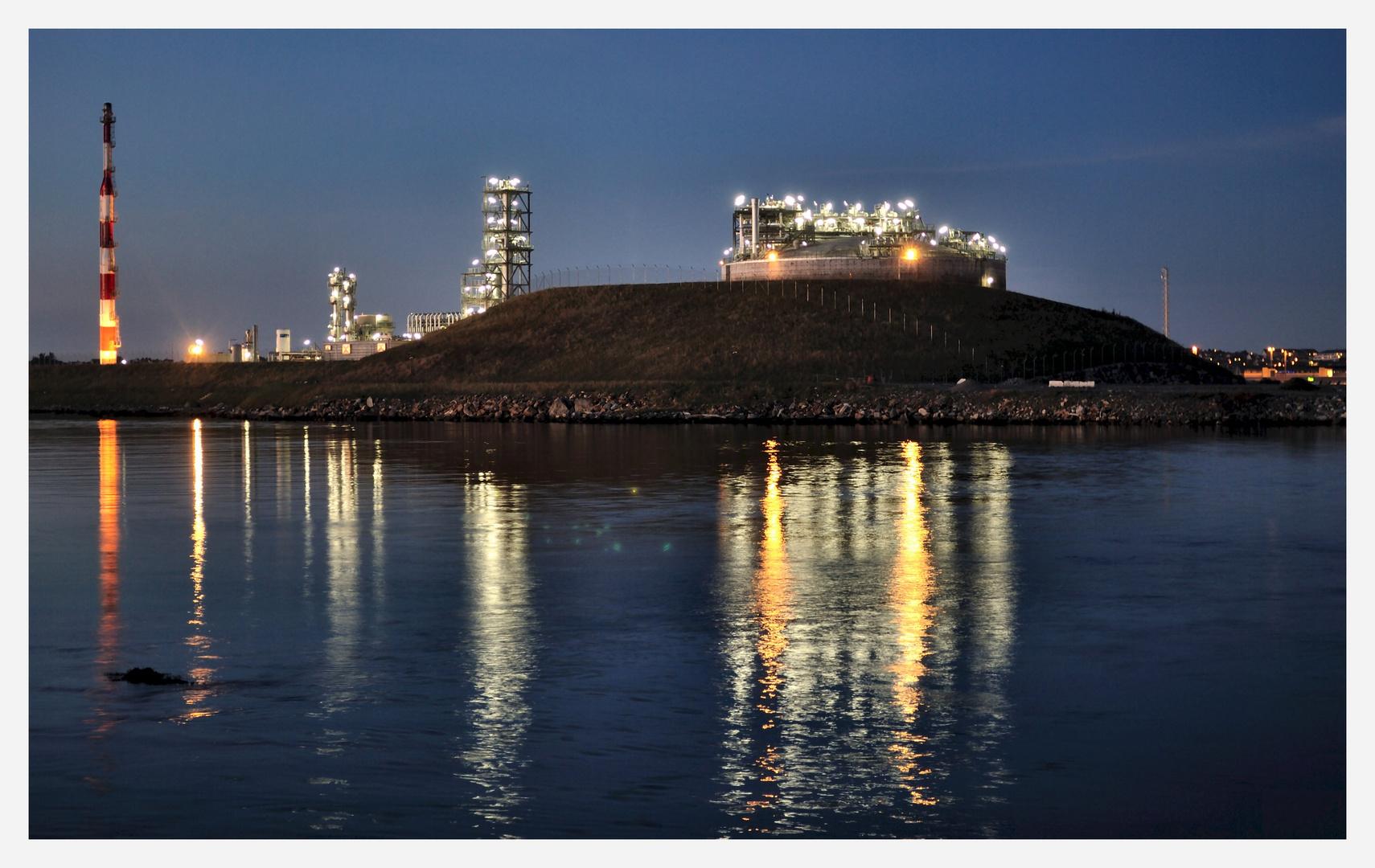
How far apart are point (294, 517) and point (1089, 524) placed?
1884cm

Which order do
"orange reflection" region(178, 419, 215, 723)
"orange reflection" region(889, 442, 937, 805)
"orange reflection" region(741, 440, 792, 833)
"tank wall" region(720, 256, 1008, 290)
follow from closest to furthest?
"orange reflection" region(741, 440, 792, 833) < "orange reflection" region(889, 442, 937, 805) < "orange reflection" region(178, 419, 215, 723) < "tank wall" region(720, 256, 1008, 290)

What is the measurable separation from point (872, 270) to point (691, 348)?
25248 millimetres

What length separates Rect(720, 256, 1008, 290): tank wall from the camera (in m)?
140

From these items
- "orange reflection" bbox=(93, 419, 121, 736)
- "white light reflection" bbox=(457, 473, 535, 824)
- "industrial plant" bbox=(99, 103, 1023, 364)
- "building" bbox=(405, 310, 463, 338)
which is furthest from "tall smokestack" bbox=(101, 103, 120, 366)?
Result: "white light reflection" bbox=(457, 473, 535, 824)

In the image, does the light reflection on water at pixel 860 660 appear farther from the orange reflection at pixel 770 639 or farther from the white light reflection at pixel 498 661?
the white light reflection at pixel 498 661

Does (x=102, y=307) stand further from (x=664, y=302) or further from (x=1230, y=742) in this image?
(x=1230, y=742)

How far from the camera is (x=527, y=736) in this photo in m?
13.1

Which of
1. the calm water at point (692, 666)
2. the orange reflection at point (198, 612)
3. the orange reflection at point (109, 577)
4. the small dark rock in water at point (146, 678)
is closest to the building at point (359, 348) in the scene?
the orange reflection at point (109, 577)

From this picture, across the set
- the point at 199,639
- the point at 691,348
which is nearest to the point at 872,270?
the point at 691,348

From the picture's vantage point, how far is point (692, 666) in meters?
16.1

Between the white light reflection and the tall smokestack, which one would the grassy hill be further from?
the white light reflection

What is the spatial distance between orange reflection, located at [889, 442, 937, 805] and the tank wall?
108 metres

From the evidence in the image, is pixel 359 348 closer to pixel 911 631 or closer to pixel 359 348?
pixel 359 348

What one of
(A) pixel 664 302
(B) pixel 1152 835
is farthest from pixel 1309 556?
(A) pixel 664 302
